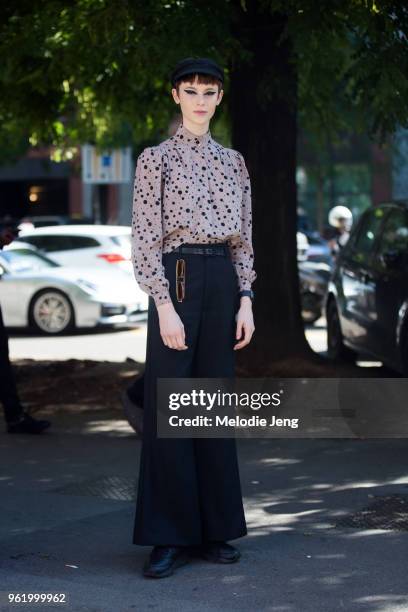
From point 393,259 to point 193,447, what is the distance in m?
5.28

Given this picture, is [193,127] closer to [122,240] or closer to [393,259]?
[393,259]

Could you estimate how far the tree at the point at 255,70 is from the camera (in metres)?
9.29

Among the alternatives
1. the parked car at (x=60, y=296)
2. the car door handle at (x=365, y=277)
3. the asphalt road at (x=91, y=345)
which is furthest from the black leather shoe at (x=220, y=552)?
the parked car at (x=60, y=296)

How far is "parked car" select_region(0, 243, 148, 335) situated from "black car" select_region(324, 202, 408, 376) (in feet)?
17.4

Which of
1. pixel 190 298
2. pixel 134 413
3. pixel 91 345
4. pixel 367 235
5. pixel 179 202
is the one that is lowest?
pixel 91 345

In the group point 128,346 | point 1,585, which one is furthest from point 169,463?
point 128,346

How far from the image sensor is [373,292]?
1105 cm

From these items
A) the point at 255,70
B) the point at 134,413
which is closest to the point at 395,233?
the point at 255,70

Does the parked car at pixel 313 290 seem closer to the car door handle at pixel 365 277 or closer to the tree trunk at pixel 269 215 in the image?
the car door handle at pixel 365 277

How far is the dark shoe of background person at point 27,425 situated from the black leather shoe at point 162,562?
12.1 feet

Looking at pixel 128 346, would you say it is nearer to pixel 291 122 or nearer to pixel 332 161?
pixel 291 122

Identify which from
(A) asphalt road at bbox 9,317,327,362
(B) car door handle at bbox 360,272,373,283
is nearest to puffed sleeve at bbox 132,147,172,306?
(B) car door handle at bbox 360,272,373,283

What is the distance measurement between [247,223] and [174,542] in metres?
1.36

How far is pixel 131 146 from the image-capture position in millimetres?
29688
